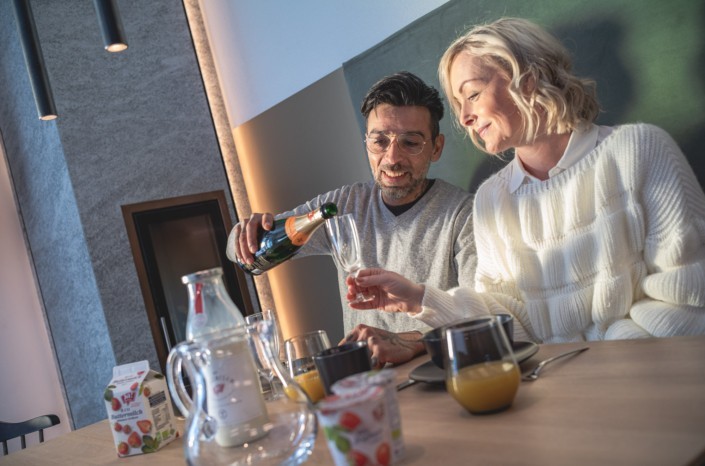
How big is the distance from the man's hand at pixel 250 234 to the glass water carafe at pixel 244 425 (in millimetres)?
1005

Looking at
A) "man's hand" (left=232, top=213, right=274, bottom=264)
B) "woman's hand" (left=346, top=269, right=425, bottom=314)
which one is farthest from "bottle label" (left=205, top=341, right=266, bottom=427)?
"man's hand" (left=232, top=213, right=274, bottom=264)

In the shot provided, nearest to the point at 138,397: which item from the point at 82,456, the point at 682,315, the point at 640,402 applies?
the point at 82,456

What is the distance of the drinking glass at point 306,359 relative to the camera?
3.82ft

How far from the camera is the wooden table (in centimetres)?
64

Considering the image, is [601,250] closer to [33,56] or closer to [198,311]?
Answer: [198,311]

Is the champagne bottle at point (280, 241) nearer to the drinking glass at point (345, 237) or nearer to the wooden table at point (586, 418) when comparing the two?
the drinking glass at point (345, 237)

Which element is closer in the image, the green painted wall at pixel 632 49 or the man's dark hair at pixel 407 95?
the green painted wall at pixel 632 49

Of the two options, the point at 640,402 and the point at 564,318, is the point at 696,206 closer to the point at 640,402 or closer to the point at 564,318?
the point at 564,318

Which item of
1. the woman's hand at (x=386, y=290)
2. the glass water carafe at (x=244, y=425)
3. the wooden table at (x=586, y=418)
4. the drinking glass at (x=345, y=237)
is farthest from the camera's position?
the woman's hand at (x=386, y=290)

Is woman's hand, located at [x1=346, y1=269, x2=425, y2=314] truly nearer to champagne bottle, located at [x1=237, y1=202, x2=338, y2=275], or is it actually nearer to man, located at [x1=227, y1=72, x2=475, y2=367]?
champagne bottle, located at [x1=237, y1=202, x2=338, y2=275]

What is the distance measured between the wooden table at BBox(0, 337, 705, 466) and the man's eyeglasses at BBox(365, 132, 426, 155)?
Result: 3.44ft

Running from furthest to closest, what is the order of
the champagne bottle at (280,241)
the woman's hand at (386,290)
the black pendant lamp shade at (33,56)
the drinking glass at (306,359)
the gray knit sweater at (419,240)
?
the gray knit sweater at (419,240) < the champagne bottle at (280,241) < the black pendant lamp shade at (33,56) < the woman's hand at (386,290) < the drinking glass at (306,359)

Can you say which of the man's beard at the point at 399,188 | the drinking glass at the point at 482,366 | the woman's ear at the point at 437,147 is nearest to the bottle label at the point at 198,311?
the drinking glass at the point at 482,366

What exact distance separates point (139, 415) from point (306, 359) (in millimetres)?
330
